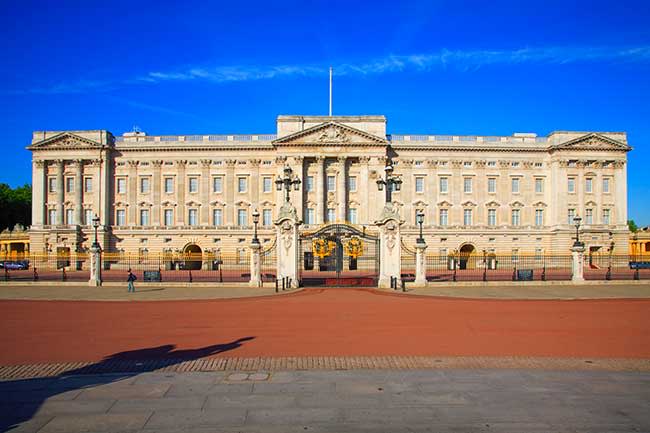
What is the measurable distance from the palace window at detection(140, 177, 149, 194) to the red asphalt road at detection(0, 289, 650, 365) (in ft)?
130

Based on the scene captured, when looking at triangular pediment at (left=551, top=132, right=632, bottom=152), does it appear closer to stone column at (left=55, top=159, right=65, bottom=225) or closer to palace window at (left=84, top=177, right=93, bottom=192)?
palace window at (left=84, top=177, right=93, bottom=192)

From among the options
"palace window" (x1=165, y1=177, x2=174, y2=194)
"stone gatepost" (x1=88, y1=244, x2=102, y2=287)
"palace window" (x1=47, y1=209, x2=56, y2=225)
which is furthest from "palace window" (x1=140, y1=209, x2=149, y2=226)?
"stone gatepost" (x1=88, y1=244, x2=102, y2=287)

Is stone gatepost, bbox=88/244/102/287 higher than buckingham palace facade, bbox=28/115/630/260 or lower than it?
lower

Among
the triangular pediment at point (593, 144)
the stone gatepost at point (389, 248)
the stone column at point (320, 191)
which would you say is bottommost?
the stone gatepost at point (389, 248)

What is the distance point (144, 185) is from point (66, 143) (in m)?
10.7

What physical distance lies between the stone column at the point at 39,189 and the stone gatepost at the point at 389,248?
162 feet

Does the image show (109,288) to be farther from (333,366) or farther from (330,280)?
(333,366)

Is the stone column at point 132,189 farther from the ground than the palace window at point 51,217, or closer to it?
farther from the ground

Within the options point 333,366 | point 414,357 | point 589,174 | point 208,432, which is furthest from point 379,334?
point 589,174

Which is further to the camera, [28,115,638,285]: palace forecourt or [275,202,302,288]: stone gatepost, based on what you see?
[28,115,638,285]: palace forecourt

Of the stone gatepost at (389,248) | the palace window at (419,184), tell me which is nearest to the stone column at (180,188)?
the palace window at (419,184)

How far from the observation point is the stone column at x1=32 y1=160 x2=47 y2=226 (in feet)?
195

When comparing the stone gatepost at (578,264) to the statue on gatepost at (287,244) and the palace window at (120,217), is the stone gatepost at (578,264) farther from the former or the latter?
the palace window at (120,217)

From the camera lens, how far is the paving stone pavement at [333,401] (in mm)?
7262
